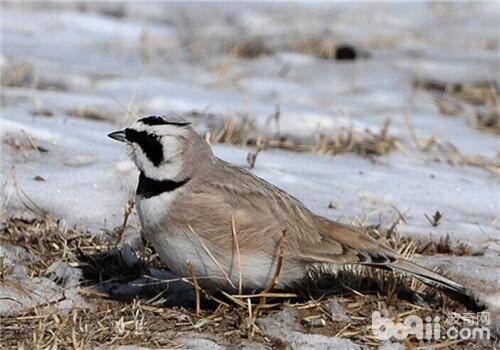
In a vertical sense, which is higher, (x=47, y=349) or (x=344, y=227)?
(x=344, y=227)

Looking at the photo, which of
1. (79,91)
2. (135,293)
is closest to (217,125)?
(79,91)

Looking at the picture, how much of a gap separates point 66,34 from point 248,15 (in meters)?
2.07

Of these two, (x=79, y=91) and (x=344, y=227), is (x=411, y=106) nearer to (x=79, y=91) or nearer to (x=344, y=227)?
(x=79, y=91)

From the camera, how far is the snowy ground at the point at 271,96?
549 cm

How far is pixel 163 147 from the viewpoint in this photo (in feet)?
14.2

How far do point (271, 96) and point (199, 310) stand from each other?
413cm

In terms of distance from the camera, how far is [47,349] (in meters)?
3.87

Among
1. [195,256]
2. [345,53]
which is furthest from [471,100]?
[195,256]

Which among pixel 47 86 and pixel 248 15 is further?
pixel 248 15

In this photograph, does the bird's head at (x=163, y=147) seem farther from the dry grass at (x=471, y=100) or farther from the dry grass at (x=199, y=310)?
the dry grass at (x=471, y=100)

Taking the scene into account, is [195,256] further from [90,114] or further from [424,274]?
[90,114]

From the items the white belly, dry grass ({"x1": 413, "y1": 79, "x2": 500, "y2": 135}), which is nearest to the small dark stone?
dry grass ({"x1": 413, "y1": 79, "x2": 500, "y2": 135})

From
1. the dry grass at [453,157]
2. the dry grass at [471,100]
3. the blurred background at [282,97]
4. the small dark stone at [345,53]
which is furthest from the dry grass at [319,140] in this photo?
the small dark stone at [345,53]

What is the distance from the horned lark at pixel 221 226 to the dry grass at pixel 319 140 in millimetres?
2147
